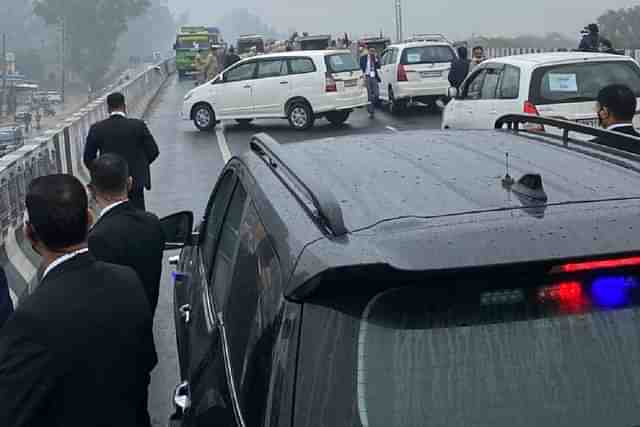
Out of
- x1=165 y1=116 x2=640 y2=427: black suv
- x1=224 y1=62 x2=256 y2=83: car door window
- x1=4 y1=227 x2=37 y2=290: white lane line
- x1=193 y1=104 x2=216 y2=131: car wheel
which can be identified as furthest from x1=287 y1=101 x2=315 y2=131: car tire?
x1=165 y1=116 x2=640 y2=427: black suv

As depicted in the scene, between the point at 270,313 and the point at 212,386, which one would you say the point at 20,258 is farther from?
the point at 270,313

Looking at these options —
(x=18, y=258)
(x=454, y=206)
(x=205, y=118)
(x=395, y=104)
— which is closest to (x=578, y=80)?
(x=18, y=258)

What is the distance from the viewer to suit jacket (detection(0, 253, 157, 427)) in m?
2.84

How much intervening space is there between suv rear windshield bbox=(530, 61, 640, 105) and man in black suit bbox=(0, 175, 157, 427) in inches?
383

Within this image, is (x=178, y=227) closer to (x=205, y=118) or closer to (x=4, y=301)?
(x=4, y=301)

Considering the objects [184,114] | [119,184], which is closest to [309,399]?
[119,184]

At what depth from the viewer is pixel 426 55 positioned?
23953 mm

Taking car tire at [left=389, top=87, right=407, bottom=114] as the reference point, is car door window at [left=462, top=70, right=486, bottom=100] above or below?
above

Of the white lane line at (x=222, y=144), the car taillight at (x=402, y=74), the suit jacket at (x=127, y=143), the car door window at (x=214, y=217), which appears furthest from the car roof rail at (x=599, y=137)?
the car taillight at (x=402, y=74)

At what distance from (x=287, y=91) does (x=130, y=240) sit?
57.6ft

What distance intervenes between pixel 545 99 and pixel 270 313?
1036 centimetres

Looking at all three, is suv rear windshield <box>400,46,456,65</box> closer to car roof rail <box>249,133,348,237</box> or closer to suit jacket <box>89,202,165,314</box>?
suit jacket <box>89,202,165,314</box>

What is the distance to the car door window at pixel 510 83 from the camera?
1252 cm

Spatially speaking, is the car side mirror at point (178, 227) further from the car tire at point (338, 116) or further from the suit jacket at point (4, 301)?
the car tire at point (338, 116)
